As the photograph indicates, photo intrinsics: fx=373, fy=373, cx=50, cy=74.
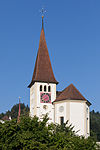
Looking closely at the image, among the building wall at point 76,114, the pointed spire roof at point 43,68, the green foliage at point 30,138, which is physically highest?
the pointed spire roof at point 43,68

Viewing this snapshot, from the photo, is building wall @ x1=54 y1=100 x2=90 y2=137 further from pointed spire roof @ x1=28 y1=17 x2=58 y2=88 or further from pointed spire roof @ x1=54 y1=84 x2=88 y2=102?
pointed spire roof @ x1=28 y1=17 x2=58 y2=88

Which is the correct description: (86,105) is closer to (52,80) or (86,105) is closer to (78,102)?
(78,102)

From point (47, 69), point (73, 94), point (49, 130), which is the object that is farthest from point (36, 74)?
point (49, 130)

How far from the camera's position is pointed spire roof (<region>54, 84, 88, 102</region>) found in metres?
59.3

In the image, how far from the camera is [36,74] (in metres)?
63.1

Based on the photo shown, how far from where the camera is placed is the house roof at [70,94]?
59.3 meters

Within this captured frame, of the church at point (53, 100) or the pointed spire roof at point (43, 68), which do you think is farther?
the pointed spire roof at point (43, 68)

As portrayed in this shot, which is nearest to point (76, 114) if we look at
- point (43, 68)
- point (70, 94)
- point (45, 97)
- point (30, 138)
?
point (70, 94)

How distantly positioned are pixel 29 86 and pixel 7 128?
4014 centimetres

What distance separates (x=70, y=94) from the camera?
196 ft

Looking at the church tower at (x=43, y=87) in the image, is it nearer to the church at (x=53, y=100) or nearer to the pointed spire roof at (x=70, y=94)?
the church at (x=53, y=100)

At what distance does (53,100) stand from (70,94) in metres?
3.92

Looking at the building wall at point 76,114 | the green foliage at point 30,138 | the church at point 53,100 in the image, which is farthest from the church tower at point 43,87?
the green foliage at point 30,138

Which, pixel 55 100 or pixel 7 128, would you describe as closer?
pixel 7 128
